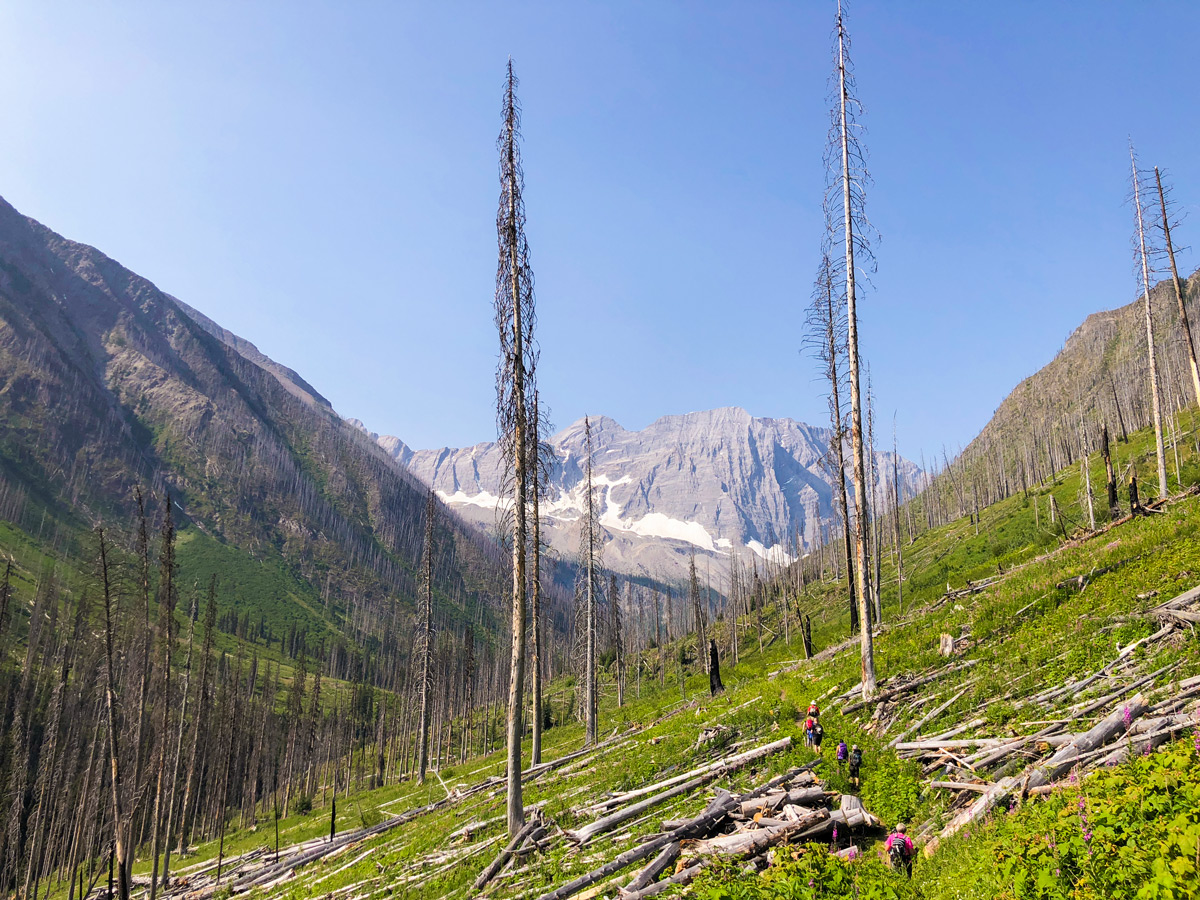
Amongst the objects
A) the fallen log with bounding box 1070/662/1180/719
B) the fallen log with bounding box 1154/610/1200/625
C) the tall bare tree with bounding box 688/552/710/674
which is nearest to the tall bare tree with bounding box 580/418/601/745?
the fallen log with bounding box 1154/610/1200/625

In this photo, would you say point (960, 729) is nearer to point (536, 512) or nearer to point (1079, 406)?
point (536, 512)

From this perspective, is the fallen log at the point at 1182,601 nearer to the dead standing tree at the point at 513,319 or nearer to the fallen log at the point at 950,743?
the fallen log at the point at 950,743

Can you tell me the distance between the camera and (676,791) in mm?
13367

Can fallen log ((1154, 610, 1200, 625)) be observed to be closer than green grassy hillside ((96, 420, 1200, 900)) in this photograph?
No

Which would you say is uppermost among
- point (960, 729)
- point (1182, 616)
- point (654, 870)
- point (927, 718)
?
point (1182, 616)

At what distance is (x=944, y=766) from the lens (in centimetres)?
1116

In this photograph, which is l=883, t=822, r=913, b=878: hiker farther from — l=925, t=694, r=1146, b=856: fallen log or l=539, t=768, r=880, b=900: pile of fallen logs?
Answer: l=539, t=768, r=880, b=900: pile of fallen logs

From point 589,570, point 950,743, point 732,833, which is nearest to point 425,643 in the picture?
point 589,570

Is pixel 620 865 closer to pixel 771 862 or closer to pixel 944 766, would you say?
pixel 771 862

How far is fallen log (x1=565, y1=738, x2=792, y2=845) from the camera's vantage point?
12695mm

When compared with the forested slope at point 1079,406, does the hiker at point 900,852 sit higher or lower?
lower

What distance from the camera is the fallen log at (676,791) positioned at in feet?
41.7

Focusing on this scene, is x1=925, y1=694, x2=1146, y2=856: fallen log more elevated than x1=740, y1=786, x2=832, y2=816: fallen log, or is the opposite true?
x1=925, y1=694, x2=1146, y2=856: fallen log

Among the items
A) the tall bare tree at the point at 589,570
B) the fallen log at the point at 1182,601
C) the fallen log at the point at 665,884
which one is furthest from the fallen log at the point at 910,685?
the tall bare tree at the point at 589,570
